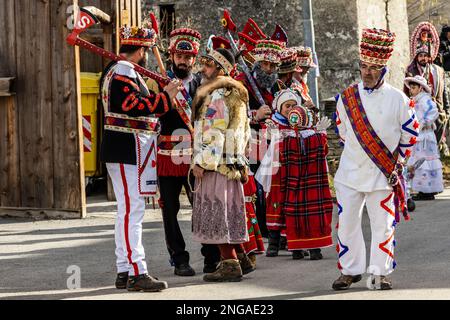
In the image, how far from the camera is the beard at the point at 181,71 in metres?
10.2

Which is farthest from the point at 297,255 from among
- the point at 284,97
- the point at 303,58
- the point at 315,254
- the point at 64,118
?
the point at 64,118

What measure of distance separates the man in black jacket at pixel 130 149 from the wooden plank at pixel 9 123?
18.1 ft

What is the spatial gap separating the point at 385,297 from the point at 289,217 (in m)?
2.56

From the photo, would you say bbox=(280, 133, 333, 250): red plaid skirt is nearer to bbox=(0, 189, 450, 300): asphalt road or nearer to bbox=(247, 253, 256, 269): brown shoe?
bbox=(0, 189, 450, 300): asphalt road

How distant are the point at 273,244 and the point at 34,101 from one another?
437 cm

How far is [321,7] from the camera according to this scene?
25094 mm

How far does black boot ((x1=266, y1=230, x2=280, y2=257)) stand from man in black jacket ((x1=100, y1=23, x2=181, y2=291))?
2.22 meters

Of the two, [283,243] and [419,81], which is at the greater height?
[419,81]

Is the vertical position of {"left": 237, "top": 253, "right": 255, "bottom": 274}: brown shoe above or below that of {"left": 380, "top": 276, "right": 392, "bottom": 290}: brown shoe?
Answer: above

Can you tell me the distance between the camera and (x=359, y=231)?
9258 mm

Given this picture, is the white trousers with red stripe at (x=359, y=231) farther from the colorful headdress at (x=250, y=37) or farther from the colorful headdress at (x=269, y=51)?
the colorful headdress at (x=250, y=37)

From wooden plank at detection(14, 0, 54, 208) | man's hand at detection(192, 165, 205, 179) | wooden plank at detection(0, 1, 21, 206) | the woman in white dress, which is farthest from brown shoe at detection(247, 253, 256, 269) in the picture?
the woman in white dress

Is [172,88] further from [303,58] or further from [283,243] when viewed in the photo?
[283,243]

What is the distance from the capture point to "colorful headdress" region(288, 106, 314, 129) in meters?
11.0
